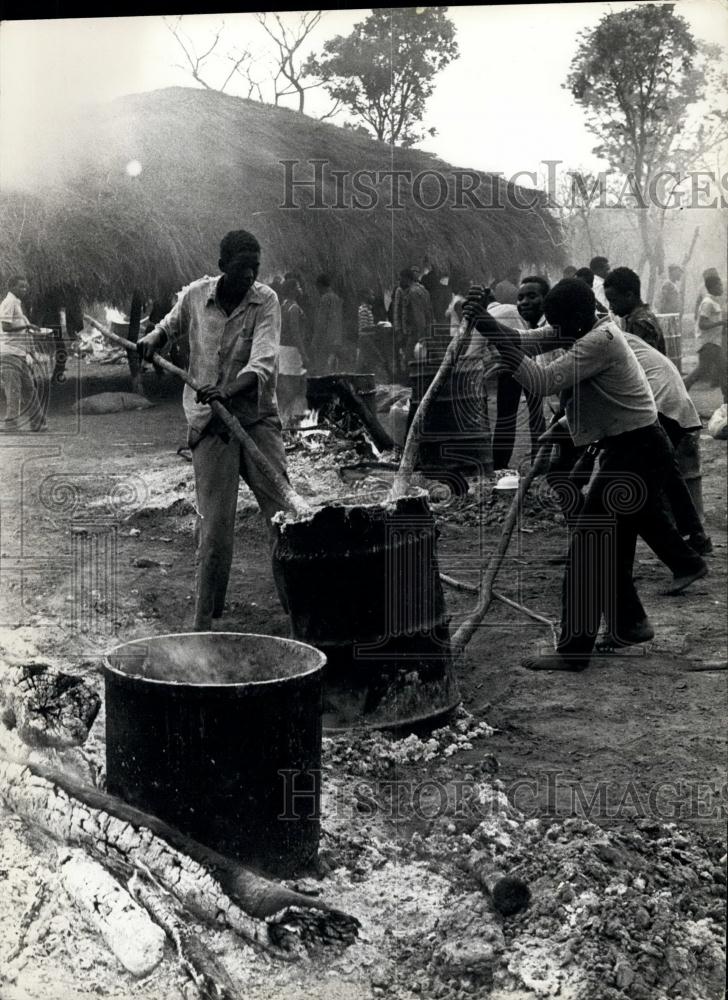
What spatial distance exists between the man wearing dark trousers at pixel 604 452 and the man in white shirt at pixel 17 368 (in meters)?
1.92

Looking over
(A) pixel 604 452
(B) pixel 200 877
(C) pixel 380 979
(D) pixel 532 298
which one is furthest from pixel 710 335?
(B) pixel 200 877

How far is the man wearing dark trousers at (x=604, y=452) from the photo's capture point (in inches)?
190

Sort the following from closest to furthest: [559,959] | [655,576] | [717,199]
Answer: [559,959]
[717,199]
[655,576]

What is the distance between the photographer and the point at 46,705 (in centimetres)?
391

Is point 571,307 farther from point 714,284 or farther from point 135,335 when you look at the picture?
point 135,335

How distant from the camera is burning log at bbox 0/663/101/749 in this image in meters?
3.84

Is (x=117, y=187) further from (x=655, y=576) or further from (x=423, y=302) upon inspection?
(x=423, y=302)

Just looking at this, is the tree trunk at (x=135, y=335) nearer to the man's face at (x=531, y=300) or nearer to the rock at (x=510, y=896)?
the man's face at (x=531, y=300)

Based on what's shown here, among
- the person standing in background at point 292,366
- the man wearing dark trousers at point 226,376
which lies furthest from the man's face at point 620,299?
the person standing in background at point 292,366

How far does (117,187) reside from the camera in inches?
186

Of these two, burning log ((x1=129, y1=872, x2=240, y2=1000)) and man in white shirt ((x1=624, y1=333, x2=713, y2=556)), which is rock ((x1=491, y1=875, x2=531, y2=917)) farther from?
man in white shirt ((x1=624, y1=333, x2=713, y2=556))

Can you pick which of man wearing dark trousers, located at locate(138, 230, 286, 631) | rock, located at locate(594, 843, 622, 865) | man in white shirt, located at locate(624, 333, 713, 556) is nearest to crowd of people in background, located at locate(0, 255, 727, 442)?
man in white shirt, located at locate(624, 333, 713, 556)

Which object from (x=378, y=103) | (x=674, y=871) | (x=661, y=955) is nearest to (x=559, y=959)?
(x=661, y=955)

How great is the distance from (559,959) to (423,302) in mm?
6129
